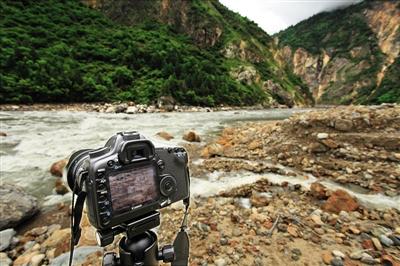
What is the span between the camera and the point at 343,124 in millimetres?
5309

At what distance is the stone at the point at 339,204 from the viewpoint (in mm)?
3078

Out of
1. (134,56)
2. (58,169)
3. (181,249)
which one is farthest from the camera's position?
(134,56)

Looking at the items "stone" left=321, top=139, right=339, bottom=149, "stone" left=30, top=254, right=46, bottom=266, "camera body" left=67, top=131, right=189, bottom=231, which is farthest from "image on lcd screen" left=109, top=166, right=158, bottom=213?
"stone" left=321, top=139, right=339, bottom=149

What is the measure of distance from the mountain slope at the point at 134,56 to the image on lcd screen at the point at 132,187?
71.0 ft

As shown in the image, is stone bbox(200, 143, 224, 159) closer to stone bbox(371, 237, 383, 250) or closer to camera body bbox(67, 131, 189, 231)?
stone bbox(371, 237, 383, 250)

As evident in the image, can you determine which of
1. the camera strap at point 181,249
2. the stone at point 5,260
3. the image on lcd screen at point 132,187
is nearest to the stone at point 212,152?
the stone at point 5,260

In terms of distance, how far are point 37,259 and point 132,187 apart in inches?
88.7

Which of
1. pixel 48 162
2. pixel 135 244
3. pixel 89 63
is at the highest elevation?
pixel 89 63

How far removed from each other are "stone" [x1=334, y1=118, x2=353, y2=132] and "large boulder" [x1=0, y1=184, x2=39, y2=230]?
6.47 meters

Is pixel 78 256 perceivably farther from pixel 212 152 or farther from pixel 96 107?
pixel 96 107

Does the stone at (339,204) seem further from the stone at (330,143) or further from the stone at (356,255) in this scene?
the stone at (330,143)

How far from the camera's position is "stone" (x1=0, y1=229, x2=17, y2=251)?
266cm

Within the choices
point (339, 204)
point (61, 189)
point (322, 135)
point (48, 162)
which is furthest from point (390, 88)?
point (61, 189)

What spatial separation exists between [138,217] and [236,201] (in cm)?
265
